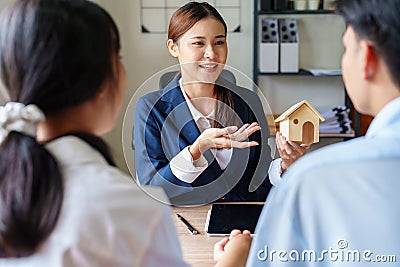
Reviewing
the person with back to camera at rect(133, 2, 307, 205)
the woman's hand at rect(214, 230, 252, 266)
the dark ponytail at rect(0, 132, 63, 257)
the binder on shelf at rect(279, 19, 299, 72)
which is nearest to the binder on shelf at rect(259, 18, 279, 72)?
the binder on shelf at rect(279, 19, 299, 72)

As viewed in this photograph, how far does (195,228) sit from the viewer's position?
156cm

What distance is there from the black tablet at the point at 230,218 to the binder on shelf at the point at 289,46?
1.59 meters

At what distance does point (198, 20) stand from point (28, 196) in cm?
127

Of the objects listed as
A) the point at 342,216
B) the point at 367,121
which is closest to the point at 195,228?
the point at 342,216

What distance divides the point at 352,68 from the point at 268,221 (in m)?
0.28

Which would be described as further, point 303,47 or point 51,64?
point 303,47

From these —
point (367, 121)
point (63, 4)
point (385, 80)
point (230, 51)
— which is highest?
point (63, 4)

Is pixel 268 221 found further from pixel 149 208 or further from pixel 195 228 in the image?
pixel 195 228

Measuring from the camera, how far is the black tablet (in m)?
1.52

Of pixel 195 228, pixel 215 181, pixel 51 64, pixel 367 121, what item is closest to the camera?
pixel 51 64

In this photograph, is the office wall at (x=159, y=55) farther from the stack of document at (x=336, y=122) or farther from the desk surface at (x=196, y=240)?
the desk surface at (x=196, y=240)

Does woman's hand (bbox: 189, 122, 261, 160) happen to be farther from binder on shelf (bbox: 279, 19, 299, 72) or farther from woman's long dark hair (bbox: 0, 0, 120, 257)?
binder on shelf (bbox: 279, 19, 299, 72)

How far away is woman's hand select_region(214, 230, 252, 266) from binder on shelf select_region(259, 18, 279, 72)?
81.3 inches

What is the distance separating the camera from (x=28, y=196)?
791mm
